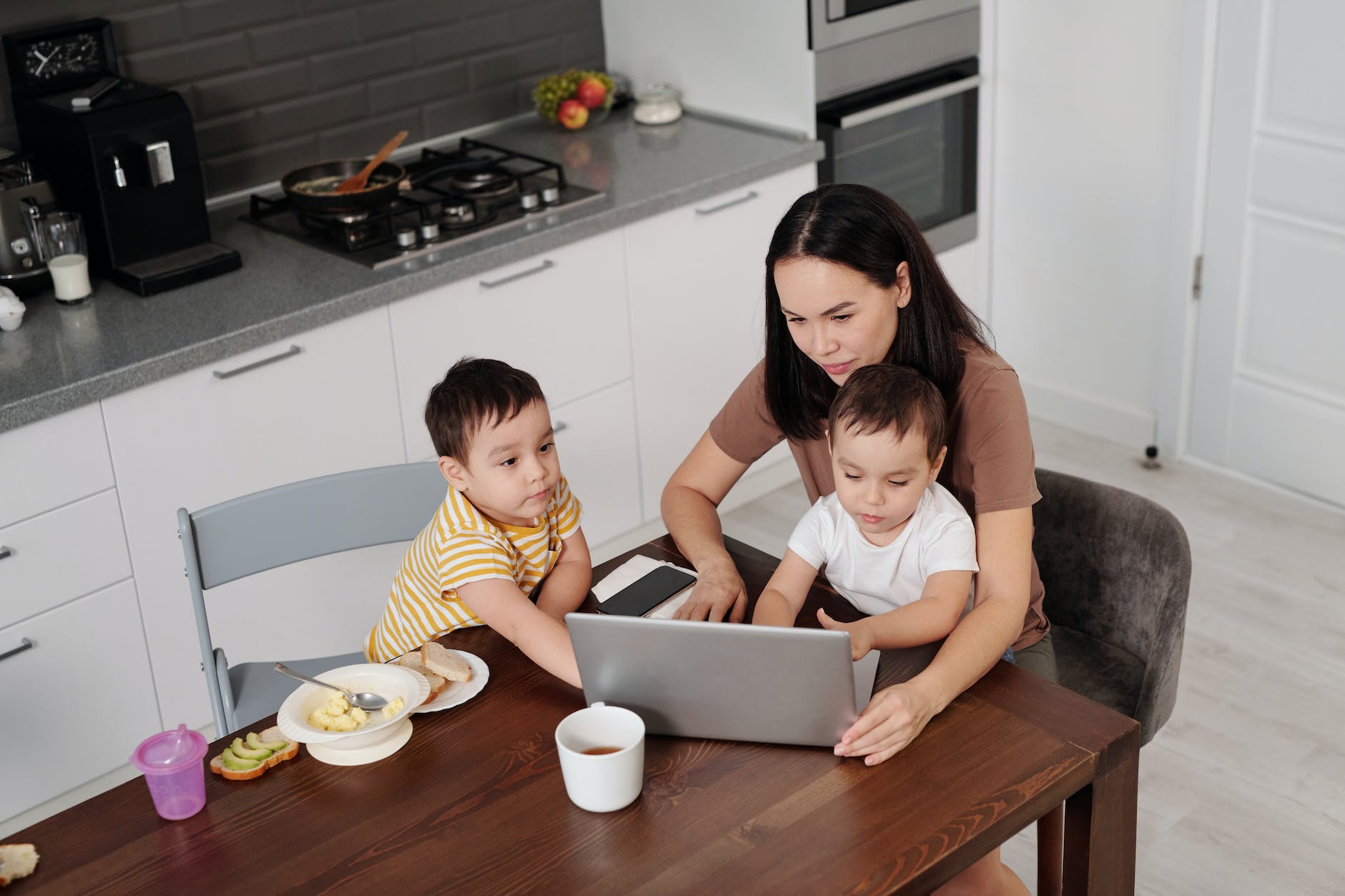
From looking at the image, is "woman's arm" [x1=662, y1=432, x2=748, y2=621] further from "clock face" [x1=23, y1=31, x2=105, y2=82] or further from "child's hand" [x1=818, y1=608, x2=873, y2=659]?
"clock face" [x1=23, y1=31, x2=105, y2=82]

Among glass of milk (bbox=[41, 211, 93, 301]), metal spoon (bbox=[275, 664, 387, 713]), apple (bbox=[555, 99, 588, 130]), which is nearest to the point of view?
metal spoon (bbox=[275, 664, 387, 713])

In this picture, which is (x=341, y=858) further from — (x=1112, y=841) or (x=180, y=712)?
(x=180, y=712)

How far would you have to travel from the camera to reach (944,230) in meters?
3.80

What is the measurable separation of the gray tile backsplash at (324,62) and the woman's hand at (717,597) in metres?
1.92

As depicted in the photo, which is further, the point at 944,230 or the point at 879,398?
the point at 944,230

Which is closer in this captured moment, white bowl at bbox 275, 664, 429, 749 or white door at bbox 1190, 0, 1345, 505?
white bowl at bbox 275, 664, 429, 749

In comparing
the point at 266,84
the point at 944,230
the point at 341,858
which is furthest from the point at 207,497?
the point at 944,230

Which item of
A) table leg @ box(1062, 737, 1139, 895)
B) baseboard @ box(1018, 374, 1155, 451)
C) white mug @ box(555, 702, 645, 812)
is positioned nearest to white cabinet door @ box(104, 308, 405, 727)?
white mug @ box(555, 702, 645, 812)

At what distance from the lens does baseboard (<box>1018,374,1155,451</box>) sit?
3.86 m

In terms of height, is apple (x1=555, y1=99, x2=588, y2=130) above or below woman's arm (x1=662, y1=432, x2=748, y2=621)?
above

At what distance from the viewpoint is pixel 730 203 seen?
128 inches

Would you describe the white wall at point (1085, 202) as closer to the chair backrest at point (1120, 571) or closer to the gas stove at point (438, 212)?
the gas stove at point (438, 212)

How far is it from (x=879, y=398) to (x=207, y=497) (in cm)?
148

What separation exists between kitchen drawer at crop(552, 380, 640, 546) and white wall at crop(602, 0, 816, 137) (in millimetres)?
822
